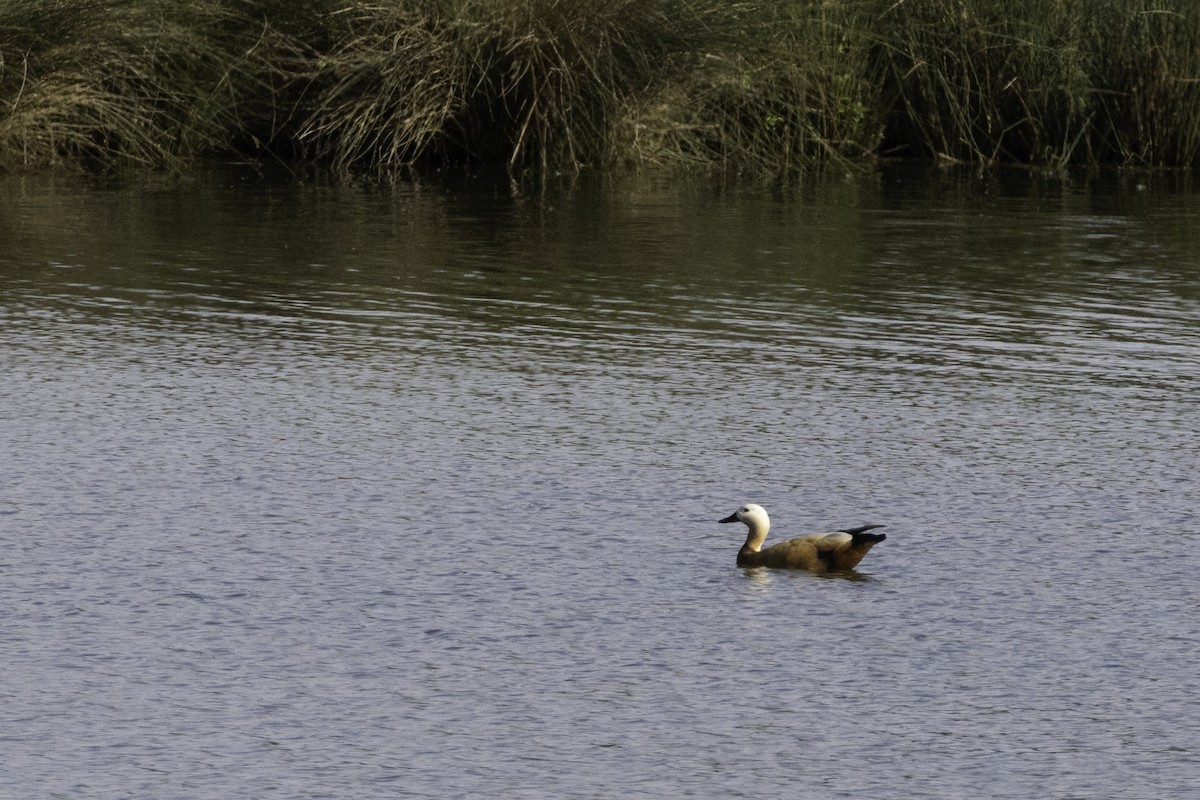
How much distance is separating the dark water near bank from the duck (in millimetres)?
82

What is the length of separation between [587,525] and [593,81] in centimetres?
1215

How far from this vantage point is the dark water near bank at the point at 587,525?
197 inches

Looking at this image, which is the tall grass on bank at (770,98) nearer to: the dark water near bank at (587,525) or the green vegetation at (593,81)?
the green vegetation at (593,81)

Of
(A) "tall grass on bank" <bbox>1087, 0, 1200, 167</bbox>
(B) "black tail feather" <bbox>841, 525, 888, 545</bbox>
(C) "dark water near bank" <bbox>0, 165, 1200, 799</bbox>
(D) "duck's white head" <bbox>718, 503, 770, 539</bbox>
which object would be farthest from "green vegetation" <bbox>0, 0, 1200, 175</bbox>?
(B) "black tail feather" <bbox>841, 525, 888, 545</bbox>

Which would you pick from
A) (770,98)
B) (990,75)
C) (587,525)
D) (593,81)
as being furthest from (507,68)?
(587,525)

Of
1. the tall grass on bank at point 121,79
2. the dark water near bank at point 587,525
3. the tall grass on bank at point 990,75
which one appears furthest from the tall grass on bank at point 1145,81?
the tall grass on bank at point 121,79

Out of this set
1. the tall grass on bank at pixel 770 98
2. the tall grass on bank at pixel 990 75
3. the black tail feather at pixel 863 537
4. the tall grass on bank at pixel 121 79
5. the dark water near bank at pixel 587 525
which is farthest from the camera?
the tall grass on bank at pixel 990 75

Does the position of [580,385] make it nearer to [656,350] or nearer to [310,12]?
[656,350]

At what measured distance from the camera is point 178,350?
10.1 metres

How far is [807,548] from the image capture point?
21.6ft

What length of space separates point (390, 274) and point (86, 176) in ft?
22.4

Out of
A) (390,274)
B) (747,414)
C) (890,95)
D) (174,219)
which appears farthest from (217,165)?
Answer: (747,414)

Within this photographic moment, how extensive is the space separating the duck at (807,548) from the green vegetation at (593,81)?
1191 cm

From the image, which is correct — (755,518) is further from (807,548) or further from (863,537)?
(863,537)
